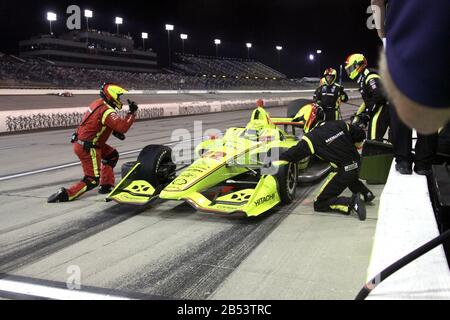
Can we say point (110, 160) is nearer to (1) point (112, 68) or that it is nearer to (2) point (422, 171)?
(2) point (422, 171)

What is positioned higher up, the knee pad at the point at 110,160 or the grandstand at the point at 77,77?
the grandstand at the point at 77,77

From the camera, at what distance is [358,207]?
14.0ft

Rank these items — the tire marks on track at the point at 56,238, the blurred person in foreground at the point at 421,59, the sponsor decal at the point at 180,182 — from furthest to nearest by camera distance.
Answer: the sponsor decal at the point at 180,182 < the tire marks on track at the point at 56,238 < the blurred person in foreground at the point at 421,59

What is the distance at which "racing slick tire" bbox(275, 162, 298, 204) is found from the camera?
4.65 m

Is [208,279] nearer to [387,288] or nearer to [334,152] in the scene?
[387,288]

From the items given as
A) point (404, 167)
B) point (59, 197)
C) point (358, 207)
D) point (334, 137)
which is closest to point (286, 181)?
point (334, 137)

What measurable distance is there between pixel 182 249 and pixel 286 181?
1648 millimetres

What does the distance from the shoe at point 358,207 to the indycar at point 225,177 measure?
2.45ft

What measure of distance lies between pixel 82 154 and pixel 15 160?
4130mm

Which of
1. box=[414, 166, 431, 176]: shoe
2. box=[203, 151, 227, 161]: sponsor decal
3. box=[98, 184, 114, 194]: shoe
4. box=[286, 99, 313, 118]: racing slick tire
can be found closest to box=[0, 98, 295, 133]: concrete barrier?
box=[286, 99, 313, 118]: racing slick tire

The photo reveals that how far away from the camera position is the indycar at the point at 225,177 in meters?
4.32

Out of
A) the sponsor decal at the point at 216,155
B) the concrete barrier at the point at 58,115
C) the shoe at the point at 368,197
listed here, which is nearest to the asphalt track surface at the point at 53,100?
the concrete barrier at the point at 58,115

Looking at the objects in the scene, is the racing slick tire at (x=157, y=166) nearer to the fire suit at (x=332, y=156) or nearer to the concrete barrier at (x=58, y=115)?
the fire suit at (x=332, y=156)

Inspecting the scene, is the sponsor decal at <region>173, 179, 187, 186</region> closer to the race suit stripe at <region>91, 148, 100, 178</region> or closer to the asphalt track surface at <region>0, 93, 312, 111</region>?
the race suit stripe at <region>91, 148, 100, 178</region>
